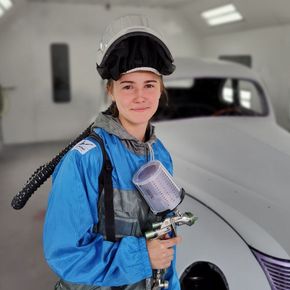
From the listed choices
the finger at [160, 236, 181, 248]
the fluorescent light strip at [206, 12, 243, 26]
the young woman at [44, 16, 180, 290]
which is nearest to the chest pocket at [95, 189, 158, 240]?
the young woman at [44, 16, 180, 290]

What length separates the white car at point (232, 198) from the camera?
4.92 ft

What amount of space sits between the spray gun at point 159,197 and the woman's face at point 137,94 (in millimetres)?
160

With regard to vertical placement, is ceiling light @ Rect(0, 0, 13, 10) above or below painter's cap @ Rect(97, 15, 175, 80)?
above

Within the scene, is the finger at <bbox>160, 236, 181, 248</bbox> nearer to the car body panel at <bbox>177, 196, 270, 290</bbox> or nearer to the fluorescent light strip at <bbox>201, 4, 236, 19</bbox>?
the car body panel at <bbox>177, 196, 270, 290</bbox>

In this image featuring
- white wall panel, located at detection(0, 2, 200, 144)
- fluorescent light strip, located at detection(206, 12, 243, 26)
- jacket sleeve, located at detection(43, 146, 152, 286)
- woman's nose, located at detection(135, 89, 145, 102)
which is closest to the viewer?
jacket sleeve, located at detection(43, 146, 152, 286)

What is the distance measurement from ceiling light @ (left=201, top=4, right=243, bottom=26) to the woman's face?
15.1ft

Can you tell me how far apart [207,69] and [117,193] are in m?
2.62

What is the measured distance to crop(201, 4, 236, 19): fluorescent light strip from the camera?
526 centimetres

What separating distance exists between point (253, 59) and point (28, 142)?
4.28m

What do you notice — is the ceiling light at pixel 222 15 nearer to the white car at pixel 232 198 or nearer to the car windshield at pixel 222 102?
the car windshield at pixel 222 102

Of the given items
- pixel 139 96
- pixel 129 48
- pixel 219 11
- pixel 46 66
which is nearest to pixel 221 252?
pixel 139 96

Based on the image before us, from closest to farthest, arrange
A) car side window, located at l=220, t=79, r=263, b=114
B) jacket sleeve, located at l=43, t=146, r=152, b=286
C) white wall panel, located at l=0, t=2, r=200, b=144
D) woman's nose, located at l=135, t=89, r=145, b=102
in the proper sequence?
jacket sleeve, located at l=43, t=146, r=152, b=286
woman's nose, located at l=135, t=89, r=145, b=102
car side window, located at l=220, t=79, r=263, b=114
white wall panel, located at l=0, t=2, r=200, b=144

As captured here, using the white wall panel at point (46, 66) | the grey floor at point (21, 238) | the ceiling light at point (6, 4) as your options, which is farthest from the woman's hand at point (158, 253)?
the white wall panel at point (46, 66)

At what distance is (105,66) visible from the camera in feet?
3.49
